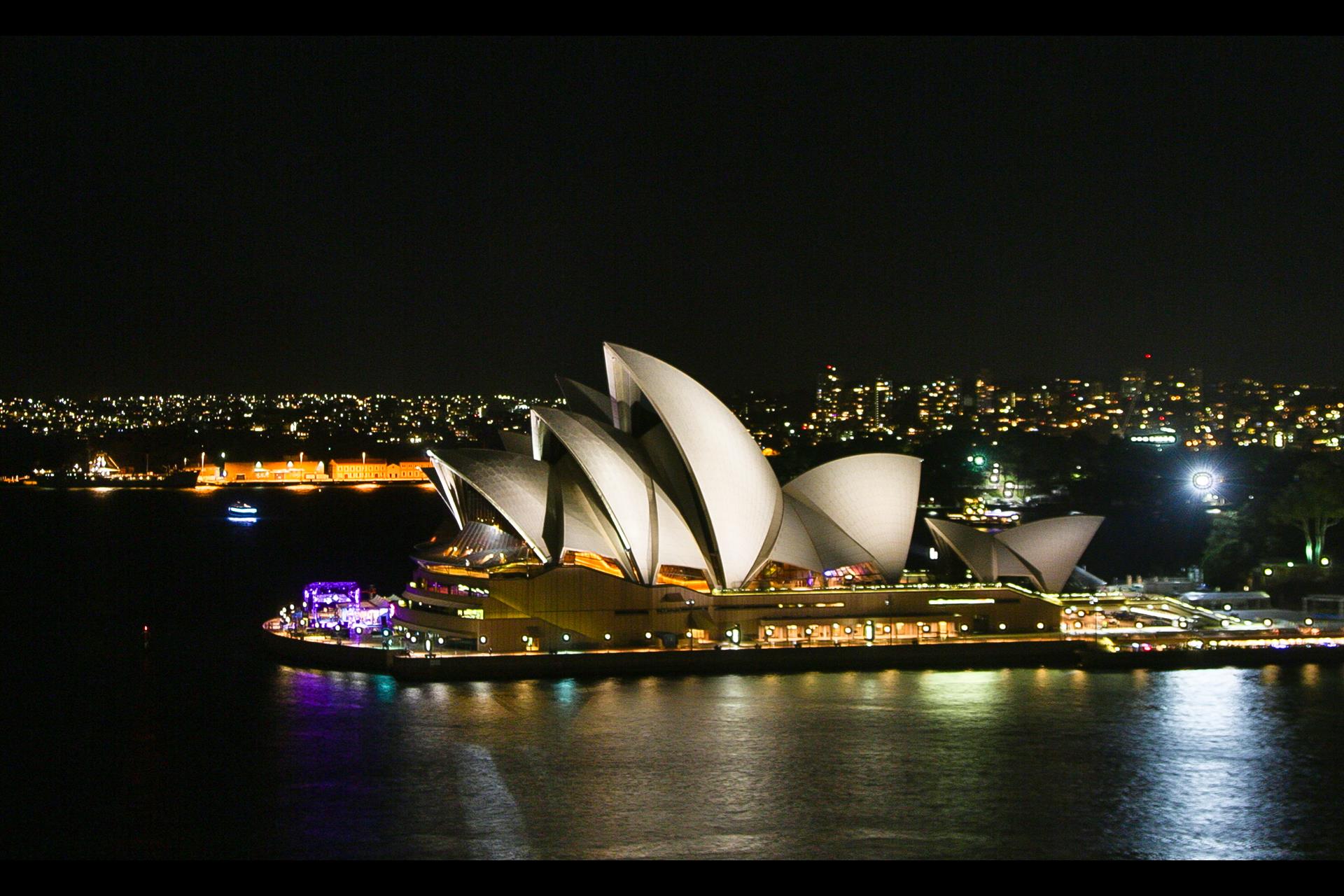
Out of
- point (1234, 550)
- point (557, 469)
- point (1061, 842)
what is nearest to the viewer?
point (1061, 842)

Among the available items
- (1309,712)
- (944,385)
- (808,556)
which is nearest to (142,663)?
(808,556)

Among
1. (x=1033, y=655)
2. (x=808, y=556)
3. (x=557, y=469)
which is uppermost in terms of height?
(x=557, y=469)

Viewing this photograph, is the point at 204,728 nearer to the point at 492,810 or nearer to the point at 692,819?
the point at 492,810

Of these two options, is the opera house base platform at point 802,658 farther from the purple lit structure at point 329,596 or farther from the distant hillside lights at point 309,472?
the distant hillside lights at point 309,472

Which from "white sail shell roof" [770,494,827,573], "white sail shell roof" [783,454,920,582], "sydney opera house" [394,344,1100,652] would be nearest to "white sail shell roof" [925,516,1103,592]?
"sydney opera house" [394,344,1100,652]

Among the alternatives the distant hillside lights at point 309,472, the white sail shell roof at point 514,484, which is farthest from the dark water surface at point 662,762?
the distant hillside lights at point 309,472

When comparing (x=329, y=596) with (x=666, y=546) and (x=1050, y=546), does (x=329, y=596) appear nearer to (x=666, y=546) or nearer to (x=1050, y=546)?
(x=666, y=546)
